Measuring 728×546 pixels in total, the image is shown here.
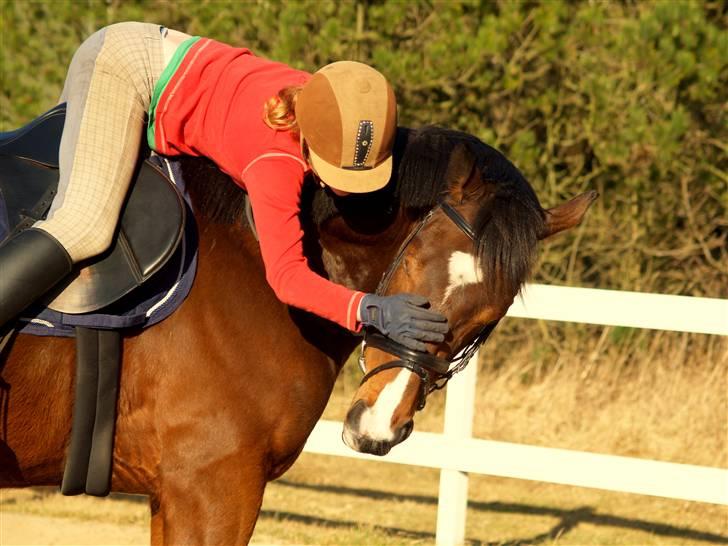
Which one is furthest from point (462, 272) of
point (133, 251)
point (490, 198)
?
point (133, 251)

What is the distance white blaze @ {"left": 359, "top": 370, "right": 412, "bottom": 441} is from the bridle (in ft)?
0.13

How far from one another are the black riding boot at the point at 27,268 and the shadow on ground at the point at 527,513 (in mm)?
3536

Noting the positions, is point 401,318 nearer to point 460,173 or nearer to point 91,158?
point 460,173

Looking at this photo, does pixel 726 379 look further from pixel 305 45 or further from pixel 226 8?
pixel 226 8

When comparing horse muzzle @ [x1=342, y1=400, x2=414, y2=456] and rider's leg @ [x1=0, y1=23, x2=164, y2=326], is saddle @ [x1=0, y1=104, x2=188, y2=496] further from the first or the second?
horse muzzle @ [x1=342, y1=400, x2=414, y2=456]

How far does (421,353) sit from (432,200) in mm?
477

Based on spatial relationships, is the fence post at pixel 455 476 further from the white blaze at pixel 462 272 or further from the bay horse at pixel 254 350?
the white blaze at pixel 462 272

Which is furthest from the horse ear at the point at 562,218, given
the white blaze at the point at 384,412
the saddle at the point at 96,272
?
the saddle at the point at 96,272

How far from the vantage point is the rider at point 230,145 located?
8.95 ft

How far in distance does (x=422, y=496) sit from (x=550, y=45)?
3.66 m

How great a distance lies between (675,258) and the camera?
888 centimetres

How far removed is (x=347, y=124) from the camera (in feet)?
9.02

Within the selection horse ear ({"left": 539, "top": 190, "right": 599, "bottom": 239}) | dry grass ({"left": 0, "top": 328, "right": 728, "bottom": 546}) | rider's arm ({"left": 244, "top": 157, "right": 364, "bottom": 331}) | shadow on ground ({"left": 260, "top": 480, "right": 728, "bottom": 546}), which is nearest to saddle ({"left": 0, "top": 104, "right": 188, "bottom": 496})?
→ rider's arm ({"left": 244, "top": 157, "right": 364, "bottom": 331})

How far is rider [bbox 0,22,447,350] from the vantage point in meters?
2.73
